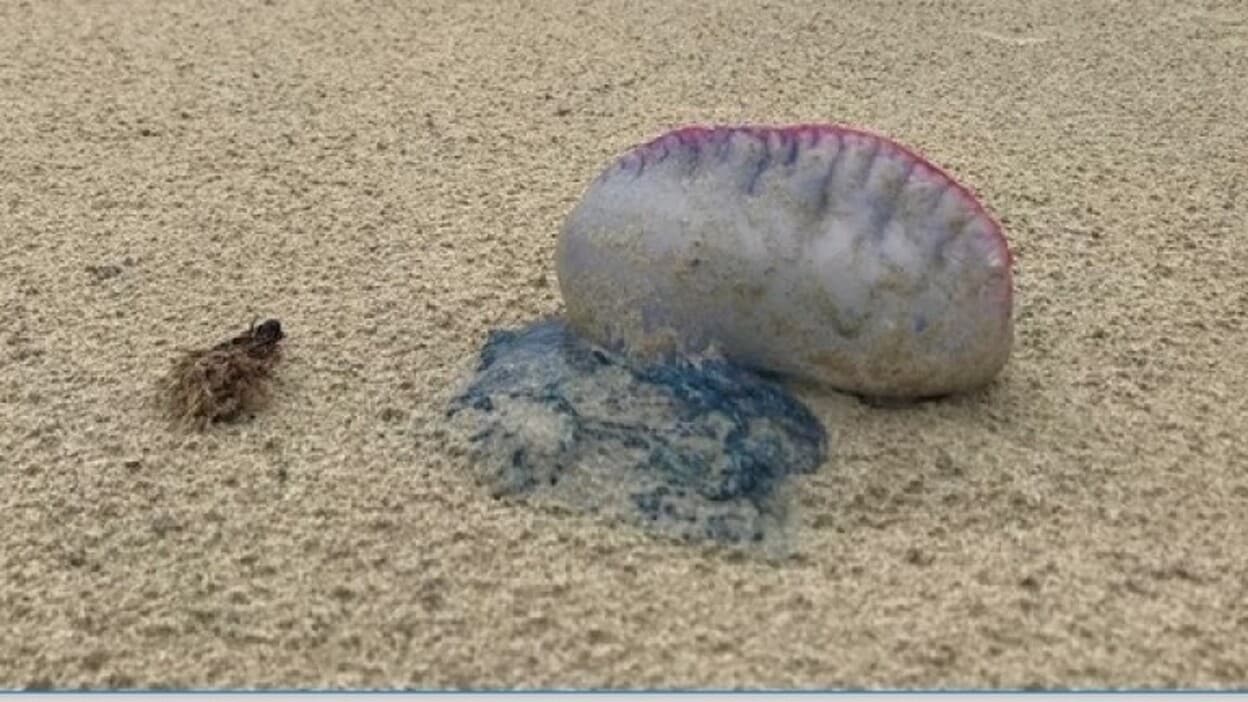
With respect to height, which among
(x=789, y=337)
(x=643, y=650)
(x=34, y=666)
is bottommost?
(x=34, y=666)

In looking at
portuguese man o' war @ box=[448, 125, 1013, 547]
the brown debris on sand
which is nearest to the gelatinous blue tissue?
portuguese man o' war @ box=[448, 125, 1013, 547]

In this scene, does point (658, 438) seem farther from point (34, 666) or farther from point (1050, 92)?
A: point (1050, 92)

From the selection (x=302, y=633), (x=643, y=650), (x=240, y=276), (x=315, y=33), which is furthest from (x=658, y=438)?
(x=315, y=33)

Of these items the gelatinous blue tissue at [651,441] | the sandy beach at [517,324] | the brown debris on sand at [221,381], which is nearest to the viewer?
the sandy beach at [517,324]

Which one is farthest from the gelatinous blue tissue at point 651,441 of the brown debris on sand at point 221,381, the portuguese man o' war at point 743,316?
the brown debris on sand at point 221,381

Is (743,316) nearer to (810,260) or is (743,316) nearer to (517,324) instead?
(810,260)

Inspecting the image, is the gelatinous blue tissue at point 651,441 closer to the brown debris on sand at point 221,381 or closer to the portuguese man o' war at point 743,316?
the portuguese man o' war at point 743,316
